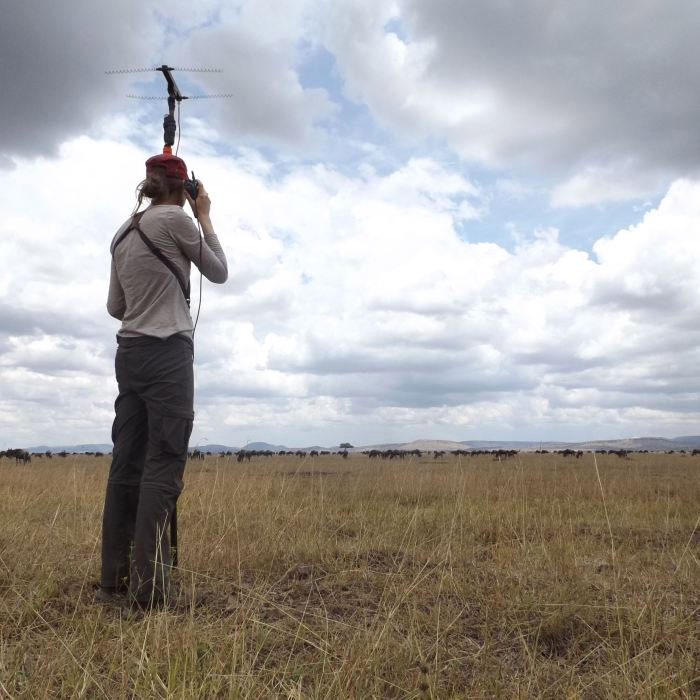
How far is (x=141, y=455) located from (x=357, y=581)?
148cm

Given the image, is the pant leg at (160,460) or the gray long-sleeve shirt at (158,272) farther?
the gray long-sleeve shirt at (158,272)

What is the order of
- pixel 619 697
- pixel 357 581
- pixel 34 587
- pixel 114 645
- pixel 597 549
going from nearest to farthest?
pixel 619 697 < pixel 114 645 < pixel 34 587 < pixel 357 581 < pixel 597 549

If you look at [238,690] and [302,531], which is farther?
[302,531]

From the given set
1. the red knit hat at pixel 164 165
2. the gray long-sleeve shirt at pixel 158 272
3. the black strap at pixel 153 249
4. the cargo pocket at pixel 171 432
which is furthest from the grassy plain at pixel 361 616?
the red knit hat at pixel 164 165

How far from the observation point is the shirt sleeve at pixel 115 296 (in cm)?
355

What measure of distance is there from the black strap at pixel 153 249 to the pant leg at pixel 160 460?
0.35 m

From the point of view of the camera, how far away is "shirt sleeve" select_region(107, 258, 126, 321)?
3547mm

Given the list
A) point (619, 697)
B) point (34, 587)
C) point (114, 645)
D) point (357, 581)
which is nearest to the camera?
point (619, 697)

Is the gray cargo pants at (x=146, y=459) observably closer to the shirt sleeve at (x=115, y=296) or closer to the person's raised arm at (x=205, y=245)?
the shirt sleeve at (x=115, y=296)

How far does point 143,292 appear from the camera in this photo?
3320 mm

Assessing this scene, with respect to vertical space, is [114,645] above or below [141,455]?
below

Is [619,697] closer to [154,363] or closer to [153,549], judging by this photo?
[153,549]

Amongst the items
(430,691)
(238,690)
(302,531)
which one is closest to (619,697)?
(430,691)

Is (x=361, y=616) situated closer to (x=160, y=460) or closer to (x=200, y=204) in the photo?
(x=160, y=460)
